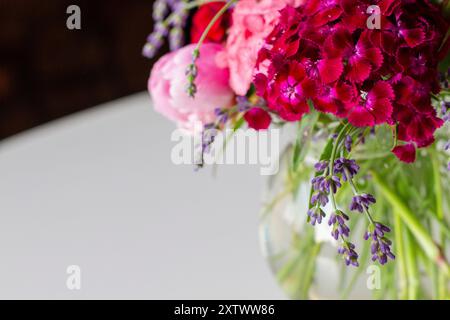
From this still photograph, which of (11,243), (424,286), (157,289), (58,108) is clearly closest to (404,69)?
(424,286)

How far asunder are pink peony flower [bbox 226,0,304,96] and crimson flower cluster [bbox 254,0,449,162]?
5 cm

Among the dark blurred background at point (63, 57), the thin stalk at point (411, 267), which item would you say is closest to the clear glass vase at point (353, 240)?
the thin stalk at point (411, 267)

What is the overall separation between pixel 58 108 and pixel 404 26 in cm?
184

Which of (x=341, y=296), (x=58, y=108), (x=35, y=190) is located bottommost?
(x=341, y=296)

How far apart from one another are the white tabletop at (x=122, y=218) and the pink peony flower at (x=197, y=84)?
0.24 metres

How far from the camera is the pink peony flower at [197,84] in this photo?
602mm

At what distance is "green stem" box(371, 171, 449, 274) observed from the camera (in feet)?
1.99

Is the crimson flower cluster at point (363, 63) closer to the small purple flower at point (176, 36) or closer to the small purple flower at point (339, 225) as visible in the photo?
the small purple flower at point (339, 225)

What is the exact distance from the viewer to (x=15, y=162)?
3.47 ft

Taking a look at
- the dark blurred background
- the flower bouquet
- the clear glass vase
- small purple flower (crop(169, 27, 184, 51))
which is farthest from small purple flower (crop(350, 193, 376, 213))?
the dark blurred background

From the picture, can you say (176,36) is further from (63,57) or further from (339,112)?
(63,57)

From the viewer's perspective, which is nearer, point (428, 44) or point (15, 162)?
point (428, 44)

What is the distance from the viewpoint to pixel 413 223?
608 mm

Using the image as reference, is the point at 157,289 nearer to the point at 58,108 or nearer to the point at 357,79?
the point at 357,79
